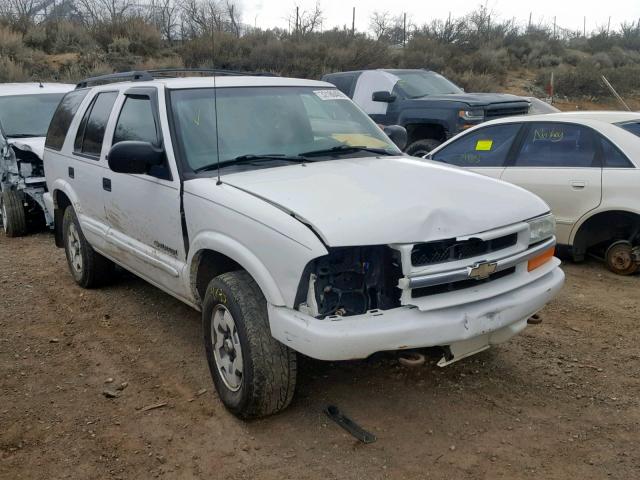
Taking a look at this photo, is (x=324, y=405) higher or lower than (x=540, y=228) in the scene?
lower

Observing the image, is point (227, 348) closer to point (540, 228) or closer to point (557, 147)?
point (540, 228)

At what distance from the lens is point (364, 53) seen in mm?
24078

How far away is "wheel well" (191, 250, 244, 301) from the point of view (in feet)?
12.5

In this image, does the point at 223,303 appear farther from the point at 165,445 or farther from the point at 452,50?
the point at 452,50

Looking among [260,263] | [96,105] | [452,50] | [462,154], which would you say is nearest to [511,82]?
[452,50]

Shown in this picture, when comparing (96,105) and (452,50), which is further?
(452,50)

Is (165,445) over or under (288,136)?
under

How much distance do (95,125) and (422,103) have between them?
5.88 meters

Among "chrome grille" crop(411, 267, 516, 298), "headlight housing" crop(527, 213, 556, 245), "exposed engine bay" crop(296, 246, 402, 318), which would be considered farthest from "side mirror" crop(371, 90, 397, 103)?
"exposed engine bay" crop(296, 246, 402, 318)

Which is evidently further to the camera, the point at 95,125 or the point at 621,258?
the point at 621,258

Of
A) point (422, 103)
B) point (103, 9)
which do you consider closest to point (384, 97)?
point (422, 103)

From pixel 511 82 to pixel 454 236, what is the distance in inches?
A: 1016

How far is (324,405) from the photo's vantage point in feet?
12.1

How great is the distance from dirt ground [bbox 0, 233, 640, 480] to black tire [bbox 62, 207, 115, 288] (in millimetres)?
679
